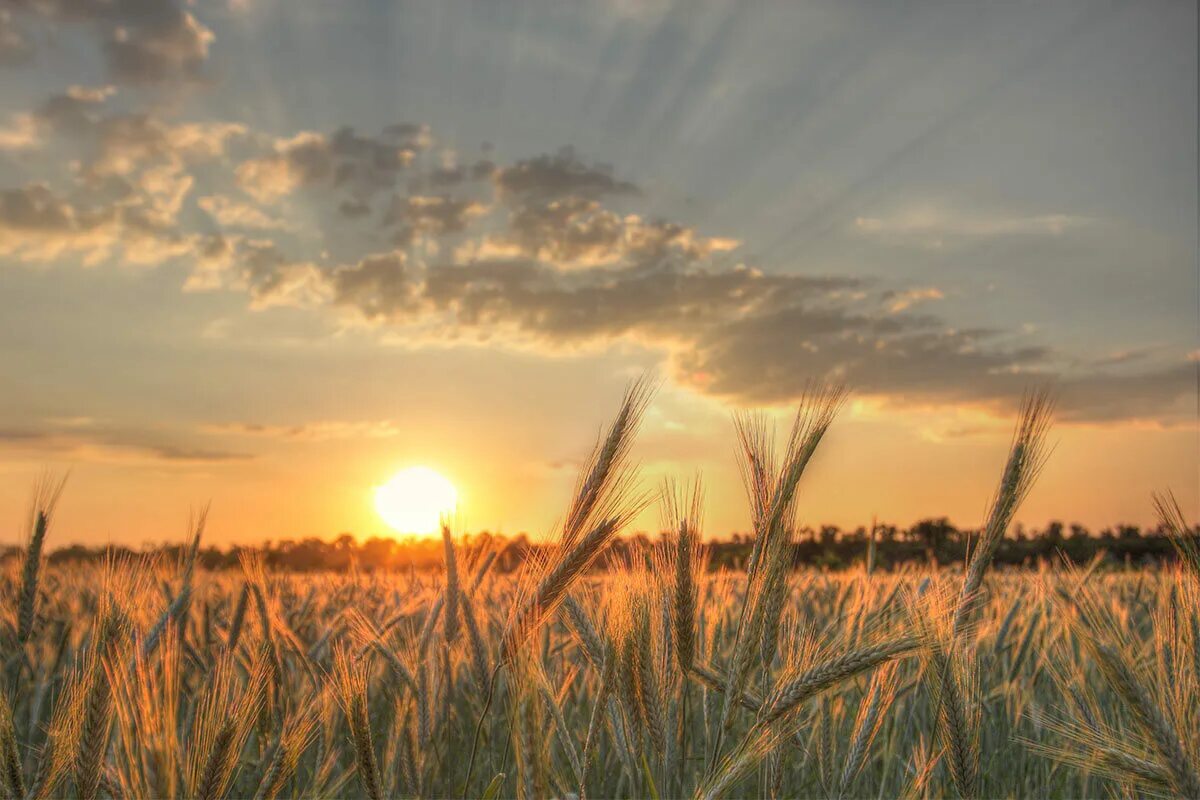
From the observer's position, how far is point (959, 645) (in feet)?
9.07

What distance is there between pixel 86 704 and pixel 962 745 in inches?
84.9

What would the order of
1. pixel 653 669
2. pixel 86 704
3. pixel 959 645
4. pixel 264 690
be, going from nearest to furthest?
pixel 86 704 → pixel 653 669 → pixel 959 645 → pixel 264 690

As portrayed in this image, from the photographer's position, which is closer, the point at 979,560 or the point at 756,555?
the point at 756,555

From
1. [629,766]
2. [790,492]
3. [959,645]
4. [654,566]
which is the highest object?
[790,492]

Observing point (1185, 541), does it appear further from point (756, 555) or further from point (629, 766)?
point (629, 766)

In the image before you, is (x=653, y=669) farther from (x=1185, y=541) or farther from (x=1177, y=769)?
(x=1185, y=541)

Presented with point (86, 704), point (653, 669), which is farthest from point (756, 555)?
point (86, 704)

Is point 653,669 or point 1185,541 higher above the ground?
point 1185,541

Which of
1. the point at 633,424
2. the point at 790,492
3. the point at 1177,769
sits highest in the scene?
the point at 633,424

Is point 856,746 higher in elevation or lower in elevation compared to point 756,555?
lower

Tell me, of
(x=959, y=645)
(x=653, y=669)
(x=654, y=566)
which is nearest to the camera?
(x=653, y=669)

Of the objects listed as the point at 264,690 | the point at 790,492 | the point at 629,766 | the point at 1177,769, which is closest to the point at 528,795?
the point at 629,766

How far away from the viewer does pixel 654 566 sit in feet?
8.46

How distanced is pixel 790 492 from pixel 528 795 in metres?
0.90
